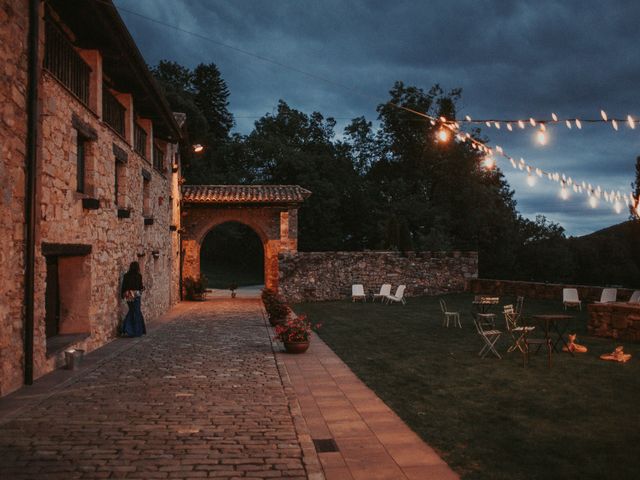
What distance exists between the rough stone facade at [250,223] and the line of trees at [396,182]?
33.6 ft

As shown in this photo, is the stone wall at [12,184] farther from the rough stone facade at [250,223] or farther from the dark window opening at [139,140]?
the rough stone facade at [250,223]

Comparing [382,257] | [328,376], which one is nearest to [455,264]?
[382,257]

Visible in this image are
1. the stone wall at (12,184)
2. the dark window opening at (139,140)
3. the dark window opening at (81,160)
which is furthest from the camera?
the dark window opening at (139,140)

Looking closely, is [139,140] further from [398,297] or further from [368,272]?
[368,272]

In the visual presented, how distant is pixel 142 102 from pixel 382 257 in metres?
11.0

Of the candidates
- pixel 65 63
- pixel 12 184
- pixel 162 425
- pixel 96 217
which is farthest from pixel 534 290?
pixel 12 184

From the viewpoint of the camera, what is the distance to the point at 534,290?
18.1m

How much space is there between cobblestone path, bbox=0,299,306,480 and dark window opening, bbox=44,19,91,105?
4143mm

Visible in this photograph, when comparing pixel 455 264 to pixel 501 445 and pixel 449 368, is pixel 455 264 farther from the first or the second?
pixel 501 445

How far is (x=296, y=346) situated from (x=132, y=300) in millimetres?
3483

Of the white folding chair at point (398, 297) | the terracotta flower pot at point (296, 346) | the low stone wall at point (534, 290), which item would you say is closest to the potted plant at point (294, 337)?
the terracotta flower pot at point (296, 346)

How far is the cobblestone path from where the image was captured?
3.71 meters

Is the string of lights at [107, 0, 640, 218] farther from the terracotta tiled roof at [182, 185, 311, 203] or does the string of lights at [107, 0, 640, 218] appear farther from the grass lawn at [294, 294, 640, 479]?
the terracotta tiled roof at [182, 185, 311, 203]

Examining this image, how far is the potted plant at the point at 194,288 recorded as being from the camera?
62.3 ft
